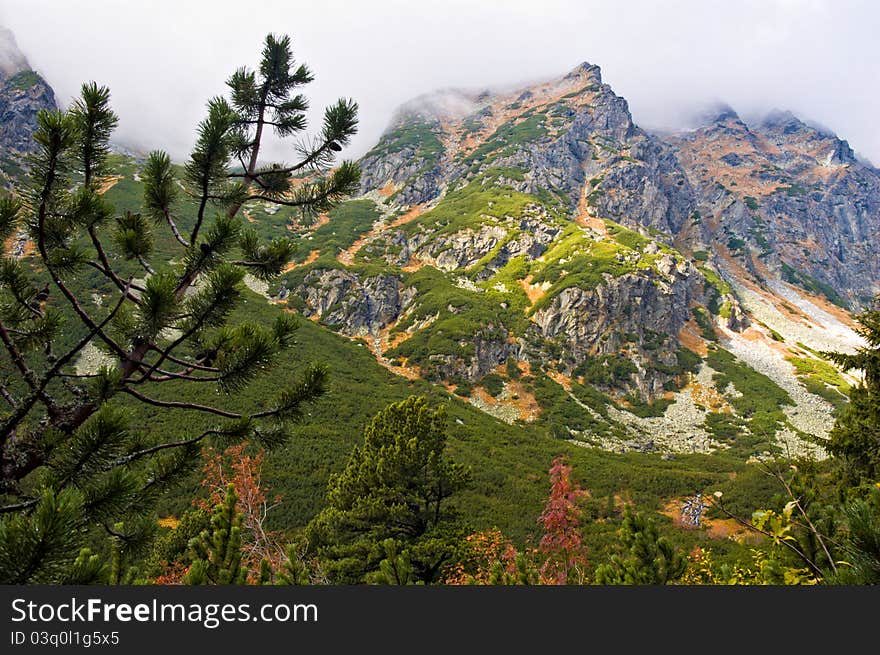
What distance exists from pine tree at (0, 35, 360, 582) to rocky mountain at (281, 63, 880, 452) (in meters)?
23.6

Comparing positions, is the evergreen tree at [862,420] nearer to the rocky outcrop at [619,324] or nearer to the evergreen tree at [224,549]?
the evergreen tree at [224,549]

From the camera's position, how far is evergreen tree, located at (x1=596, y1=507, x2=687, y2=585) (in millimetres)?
5281

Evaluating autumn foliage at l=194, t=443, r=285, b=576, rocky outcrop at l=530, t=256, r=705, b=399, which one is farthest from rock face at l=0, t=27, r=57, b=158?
autumn foliage at l=194, t=443, r=285, b=576

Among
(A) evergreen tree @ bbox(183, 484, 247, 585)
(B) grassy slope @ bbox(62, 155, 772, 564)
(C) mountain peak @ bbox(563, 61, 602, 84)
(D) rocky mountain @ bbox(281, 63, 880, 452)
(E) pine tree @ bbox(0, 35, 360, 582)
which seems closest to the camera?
(E) pine tree @ bbox(0, 35, 360, 582)

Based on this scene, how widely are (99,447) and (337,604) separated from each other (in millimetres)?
1530

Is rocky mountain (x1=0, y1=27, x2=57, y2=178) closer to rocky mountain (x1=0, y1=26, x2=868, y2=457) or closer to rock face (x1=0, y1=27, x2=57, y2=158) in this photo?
rock face (x1=0, y1=27, x2=57, y2=158)

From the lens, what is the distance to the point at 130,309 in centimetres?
262

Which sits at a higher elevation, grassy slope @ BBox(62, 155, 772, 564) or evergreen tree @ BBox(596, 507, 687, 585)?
grassy slope @ BBox(62, 155, 772, 564)

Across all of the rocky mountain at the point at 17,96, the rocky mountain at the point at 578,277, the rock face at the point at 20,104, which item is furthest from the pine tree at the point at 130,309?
the rock face at the point at 20,104

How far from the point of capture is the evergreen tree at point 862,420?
9.14 meters

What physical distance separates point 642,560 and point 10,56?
662ft

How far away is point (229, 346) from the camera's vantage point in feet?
9.30

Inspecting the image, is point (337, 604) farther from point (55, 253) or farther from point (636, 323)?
point (636, 323)

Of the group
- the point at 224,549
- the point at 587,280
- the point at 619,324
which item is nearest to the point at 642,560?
the point at 224,549
